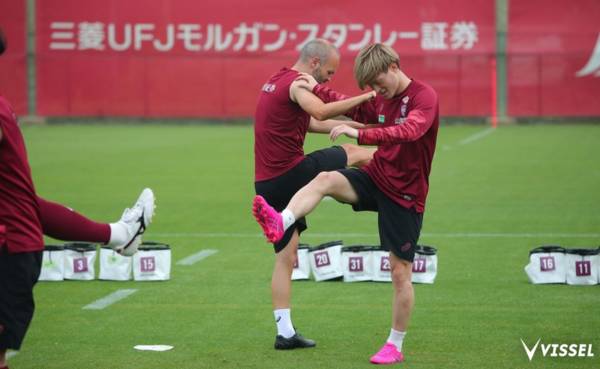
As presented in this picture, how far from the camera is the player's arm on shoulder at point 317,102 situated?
25.7ft

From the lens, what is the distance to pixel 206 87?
36.3 m

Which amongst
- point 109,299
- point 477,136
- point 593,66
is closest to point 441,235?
point 109,299

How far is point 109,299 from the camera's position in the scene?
409 inches

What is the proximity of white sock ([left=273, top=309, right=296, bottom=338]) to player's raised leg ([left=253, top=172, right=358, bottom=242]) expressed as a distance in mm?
901

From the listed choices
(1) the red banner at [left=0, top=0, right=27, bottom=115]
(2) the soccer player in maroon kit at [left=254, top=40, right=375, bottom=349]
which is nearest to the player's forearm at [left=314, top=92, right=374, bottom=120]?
(2) the soccer player in maroon kit at [left=254, top=40, right=375, bottom=349]

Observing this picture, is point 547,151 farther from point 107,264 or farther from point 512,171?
point 107,264

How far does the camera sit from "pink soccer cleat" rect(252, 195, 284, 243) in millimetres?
7715

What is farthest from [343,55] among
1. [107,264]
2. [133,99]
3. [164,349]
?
[164,349]

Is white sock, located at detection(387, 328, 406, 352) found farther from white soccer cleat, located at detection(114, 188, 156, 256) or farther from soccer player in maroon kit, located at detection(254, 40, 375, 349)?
white soccer cleat, located at detection(114, 188, 156, 256)

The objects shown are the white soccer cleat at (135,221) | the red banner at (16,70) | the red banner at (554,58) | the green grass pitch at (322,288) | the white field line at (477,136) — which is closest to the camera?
the white soccer cleat at (135,221)

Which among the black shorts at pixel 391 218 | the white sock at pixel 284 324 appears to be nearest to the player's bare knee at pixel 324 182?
the black shorts at pixel 391 218

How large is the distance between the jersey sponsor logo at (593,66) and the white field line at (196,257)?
77.7 ft

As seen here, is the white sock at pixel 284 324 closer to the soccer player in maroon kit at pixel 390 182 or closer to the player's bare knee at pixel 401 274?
the soccer player in maroon kit at pixel 390 182

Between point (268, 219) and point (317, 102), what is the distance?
89 centimetres
